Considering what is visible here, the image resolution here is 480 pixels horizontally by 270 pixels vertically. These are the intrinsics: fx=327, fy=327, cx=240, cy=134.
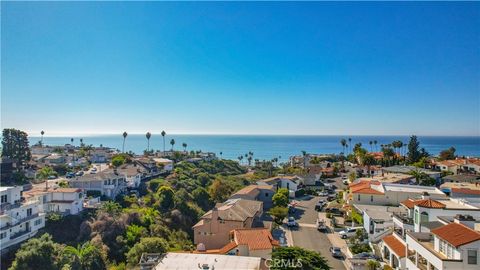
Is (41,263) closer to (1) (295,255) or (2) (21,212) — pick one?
(2) (21,212)

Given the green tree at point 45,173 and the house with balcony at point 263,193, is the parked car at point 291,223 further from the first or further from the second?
the green tree at point 45,173

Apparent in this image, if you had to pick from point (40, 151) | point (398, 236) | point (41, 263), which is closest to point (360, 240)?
point (398, 236)

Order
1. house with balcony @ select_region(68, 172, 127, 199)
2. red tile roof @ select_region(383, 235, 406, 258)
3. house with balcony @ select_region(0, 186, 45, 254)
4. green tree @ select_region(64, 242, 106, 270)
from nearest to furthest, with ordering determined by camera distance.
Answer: red tile roof @ select_region(383, 235, 406, 258), green tree @ select_region(64, 242, 106, 270), house with balcony @ select_region(0, 186, 45, 254), house with balcony @ select_region(68, 172, 127, 199)

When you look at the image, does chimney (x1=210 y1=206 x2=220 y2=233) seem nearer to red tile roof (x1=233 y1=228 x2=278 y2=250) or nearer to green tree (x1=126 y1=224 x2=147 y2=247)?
red tile roof (x1=233 y1=228 x2=278 y2=250)

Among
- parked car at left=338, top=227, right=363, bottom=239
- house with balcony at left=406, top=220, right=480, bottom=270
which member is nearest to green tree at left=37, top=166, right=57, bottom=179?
parked car at left=338, top=227, right=363, bottom=239

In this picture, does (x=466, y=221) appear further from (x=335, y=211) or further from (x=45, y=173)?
(x=45, y=173)

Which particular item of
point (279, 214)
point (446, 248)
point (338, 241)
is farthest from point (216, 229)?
point (446, 248)

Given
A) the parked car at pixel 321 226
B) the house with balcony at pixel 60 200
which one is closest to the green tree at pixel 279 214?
the parked car at pixel 321 226
